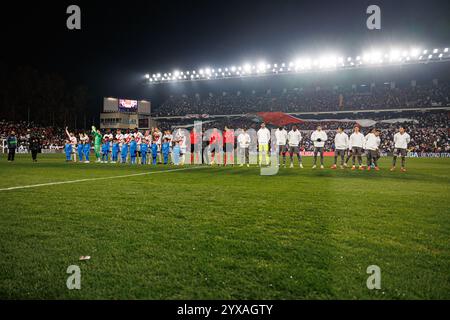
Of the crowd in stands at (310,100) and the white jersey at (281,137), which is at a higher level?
the crowd in stands at (310,100)

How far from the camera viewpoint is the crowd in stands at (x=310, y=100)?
49.2 metres

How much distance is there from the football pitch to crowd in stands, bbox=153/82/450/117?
47946 mm

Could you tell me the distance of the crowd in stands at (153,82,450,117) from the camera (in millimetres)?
49219

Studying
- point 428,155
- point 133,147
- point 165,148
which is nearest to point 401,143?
point 165,148

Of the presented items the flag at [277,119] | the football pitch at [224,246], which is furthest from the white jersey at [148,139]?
the flag at [277,119]

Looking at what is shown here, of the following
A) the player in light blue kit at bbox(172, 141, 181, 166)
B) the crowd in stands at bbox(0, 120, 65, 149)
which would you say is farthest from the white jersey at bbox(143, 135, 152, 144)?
the crowd in stands at bbox(0, 120, 65, 149)

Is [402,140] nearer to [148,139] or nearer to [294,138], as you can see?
[294,138]

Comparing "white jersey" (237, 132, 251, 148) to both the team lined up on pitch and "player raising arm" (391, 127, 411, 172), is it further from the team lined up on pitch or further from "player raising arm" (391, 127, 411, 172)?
"player raising arm" (391, 127, 411, 172)

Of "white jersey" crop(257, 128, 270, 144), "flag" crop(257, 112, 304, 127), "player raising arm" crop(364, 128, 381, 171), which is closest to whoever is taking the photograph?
"player raising arm" crop(364, 128, 381, 171)

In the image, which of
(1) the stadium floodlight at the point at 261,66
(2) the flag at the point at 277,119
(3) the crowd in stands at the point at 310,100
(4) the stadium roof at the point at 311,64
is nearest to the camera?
(4) the stadium roof at the point at 311,64

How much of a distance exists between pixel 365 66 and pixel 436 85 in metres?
12.8

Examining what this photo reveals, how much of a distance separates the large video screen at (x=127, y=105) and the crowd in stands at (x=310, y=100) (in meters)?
4.19

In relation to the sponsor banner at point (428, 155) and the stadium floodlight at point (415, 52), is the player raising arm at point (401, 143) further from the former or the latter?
the stadium floodlight at point (415, 52)
